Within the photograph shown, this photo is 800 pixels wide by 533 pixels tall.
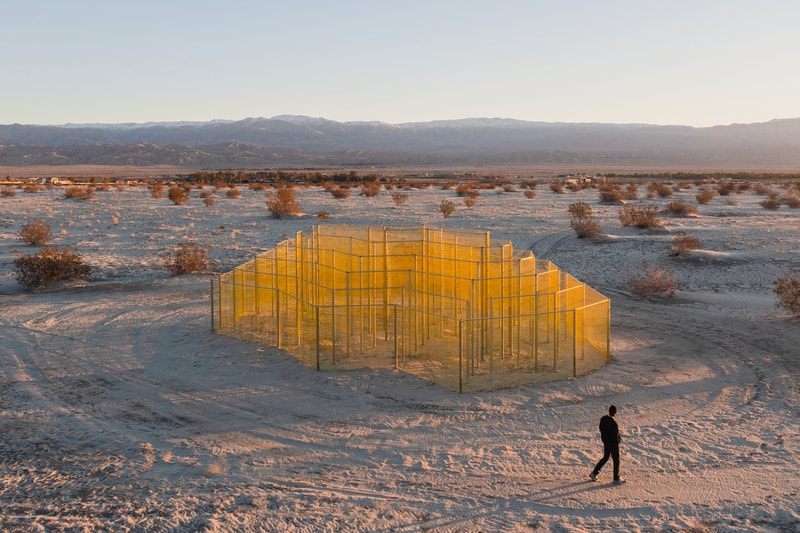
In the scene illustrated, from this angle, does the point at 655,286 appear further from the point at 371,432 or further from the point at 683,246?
the point at 371,432

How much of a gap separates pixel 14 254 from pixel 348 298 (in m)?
21.1

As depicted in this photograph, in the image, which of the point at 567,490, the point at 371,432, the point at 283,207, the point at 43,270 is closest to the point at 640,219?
the point at 283,207

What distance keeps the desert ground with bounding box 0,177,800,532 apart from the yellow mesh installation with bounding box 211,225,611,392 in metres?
0.83

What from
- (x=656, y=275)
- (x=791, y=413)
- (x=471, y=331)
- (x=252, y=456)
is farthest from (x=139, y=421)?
(x=656, y=275)

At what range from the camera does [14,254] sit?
31484 mm

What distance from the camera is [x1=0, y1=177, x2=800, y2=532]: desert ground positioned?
9.59 meters

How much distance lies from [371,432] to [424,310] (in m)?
4.65

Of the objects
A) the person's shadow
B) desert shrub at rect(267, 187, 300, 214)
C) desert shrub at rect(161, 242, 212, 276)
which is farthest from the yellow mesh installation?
desert shrub at rect(267, 187, 300, 214)

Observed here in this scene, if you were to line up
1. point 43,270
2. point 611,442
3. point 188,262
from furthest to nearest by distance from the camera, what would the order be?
point 188,262 → point 43,270 → point 611,442

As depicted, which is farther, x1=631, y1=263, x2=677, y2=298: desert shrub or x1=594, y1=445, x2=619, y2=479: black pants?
x1=631, y1=263, x2=677, y2=298: desert shrub

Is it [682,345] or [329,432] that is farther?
[682,345]

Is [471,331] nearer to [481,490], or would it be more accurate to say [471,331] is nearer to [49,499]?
[481,490]

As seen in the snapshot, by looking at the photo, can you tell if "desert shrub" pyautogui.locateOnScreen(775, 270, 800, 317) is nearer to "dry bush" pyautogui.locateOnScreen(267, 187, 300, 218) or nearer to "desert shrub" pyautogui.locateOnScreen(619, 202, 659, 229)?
"desert shrub" pyautogui.locateOnScreen(619, 202, 659, 229)

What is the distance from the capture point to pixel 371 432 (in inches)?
488
